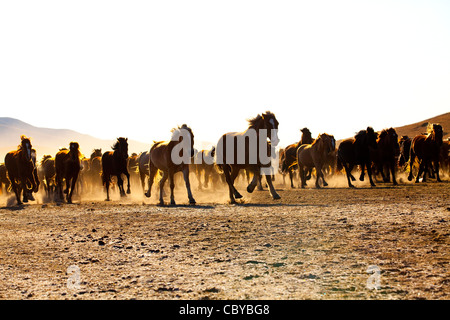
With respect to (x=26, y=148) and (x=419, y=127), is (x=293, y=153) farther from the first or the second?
(x=419, y=127)

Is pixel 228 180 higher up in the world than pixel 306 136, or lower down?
lower down

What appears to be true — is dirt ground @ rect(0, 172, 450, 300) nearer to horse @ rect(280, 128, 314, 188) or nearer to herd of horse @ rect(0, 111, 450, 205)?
herd of horse @ rect(0, 111, 450, 205)

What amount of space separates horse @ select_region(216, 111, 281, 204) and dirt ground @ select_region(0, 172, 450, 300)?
437 centimetres

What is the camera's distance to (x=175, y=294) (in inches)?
195

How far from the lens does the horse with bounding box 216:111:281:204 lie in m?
15.8

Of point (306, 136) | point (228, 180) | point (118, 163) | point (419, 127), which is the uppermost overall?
point (419, 127)

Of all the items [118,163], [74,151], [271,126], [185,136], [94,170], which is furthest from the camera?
[94,170]

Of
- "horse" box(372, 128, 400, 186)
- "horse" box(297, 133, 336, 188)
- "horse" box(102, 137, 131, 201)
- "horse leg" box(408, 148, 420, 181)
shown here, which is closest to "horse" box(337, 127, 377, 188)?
"horse" box(372, 128, 400, 186)

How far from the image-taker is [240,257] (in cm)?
666

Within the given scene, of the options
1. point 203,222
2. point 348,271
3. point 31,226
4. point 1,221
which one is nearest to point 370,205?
point 203,222

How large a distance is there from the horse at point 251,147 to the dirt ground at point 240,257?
14.3 feet

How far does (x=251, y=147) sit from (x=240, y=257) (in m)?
9.26

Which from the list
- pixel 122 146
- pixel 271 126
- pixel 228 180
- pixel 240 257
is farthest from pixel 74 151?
pixel 240 257

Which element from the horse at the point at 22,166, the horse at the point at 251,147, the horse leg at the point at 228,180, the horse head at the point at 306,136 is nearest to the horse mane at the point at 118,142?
the horse at the point at 22,166
